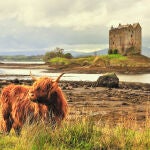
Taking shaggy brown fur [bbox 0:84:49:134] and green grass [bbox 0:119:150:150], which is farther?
shaggy brown fur [bbox 0:84:49:134]

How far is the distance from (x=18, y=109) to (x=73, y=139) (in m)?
1.44

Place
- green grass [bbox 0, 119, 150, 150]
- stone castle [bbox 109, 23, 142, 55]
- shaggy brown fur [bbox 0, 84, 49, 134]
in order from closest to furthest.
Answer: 1. green grass [bbox 0, 119, 150, 150]
2. shaggy brown fur [bbox 0, 84, 49, 134]
3. stone castle [bbox 109, 23, 142, 55]

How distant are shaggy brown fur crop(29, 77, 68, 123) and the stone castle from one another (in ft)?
358

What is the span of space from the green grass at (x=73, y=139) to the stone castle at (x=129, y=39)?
109 m

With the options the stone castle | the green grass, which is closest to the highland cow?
the green grass

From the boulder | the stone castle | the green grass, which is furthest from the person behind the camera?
the stone castle

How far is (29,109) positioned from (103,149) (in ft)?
5.80

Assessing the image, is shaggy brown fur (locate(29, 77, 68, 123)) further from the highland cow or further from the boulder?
the boulder

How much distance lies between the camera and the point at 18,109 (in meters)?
9.69

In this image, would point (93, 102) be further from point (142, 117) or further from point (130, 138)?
point (130, 138)

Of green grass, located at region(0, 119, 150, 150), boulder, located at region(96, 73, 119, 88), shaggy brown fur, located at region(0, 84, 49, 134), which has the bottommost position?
boulder, located at region(96, 73, 119, 88)

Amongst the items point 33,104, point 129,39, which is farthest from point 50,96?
point 129,39

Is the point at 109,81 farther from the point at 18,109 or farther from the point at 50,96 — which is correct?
the point at 50,96

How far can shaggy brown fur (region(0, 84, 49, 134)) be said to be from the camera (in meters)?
9.19
